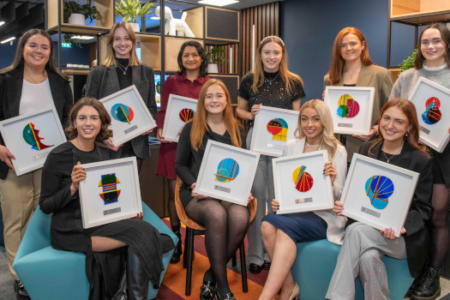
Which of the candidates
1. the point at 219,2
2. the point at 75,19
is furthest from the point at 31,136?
the point at 219,2

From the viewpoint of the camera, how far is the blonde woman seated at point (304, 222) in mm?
2154

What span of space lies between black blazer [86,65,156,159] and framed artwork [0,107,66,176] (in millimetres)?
400

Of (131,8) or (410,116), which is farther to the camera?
(131,8)

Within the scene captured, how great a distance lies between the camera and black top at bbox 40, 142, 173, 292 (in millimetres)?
2135

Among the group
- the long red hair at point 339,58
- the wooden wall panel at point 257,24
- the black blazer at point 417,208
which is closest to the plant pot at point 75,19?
the long red hair at point 339,58

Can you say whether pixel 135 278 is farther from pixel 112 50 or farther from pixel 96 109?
pixel 112 50

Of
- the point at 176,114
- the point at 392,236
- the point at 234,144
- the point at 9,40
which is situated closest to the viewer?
the point at 392,236

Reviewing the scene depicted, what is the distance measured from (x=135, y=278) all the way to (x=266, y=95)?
148 centimetres

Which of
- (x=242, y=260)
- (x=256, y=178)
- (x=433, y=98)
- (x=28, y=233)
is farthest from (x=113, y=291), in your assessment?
(x=433, y=98)

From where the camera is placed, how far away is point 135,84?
2852 millimetres

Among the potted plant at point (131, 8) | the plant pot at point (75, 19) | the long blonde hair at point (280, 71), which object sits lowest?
the long blonde hair at point (280, 71)

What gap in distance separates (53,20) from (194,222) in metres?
2.55

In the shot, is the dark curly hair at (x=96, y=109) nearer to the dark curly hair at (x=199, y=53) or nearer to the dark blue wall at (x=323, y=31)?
the dark curly hair at (x=199, y=53)

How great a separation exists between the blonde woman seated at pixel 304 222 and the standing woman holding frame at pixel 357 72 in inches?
14.9
